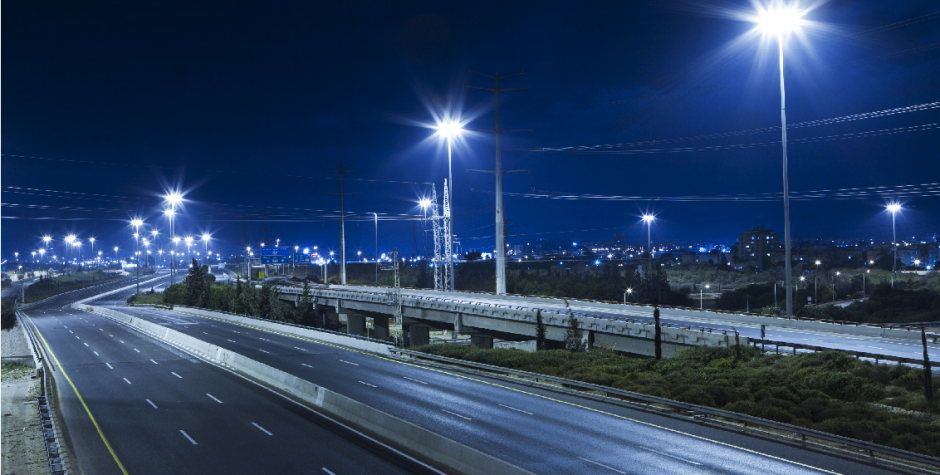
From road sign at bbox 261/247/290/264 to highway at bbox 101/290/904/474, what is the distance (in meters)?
56.7

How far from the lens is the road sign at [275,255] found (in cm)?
8672

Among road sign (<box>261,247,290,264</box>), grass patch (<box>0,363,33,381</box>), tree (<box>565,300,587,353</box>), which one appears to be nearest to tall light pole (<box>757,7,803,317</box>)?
tree (<box>565,300,587,353</box>)

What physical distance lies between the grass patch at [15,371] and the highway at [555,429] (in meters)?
14.7

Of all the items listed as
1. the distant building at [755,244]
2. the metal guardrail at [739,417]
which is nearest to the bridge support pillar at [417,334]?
the metal guardrail at [739,417]

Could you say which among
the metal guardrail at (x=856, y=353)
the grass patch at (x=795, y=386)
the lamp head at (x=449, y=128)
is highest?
the lamp head at (x=449, y=128)

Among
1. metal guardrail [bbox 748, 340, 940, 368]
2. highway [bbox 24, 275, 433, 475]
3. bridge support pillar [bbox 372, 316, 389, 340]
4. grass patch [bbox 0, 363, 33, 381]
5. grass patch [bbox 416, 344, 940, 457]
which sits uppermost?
metal guardrail [bbox 748, 340, 940, 368]

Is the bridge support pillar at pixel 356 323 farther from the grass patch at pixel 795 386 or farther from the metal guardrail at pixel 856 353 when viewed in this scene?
the metal guardrail at pixel 856 353

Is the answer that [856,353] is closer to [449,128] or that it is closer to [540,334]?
[540,334]

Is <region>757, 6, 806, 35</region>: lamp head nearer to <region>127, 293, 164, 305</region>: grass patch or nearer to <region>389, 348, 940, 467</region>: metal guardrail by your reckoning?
<region>389, 348, 940, 467</region>: metal guardrail

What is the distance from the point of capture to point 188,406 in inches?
950

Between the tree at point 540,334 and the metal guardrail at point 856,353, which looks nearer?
the metal guardrail at point 856,353

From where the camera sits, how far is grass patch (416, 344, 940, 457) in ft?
59.2

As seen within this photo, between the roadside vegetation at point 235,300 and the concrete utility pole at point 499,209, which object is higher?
the concrete utility pole at point 499,209

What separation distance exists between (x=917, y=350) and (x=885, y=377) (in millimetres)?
8466
